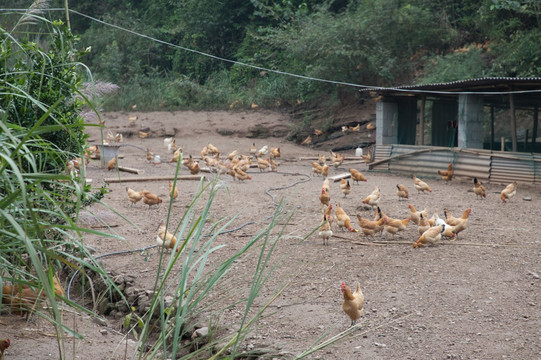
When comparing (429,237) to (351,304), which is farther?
(429,237)

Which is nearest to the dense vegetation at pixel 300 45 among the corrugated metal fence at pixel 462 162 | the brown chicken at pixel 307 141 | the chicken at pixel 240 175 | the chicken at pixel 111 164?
the brown chicken at pixel 307 141

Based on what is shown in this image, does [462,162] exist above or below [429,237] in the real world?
below

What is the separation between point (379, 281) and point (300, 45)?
17.9 m

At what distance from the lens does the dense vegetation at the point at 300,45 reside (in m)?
18.5

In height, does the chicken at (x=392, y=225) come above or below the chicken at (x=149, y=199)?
above

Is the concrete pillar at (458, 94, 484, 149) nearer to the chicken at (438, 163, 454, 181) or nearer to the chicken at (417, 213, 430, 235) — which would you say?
the chicken at (438, 163, 454, 181)

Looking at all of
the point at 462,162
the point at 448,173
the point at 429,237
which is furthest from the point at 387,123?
the point at 429,237

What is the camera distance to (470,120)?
12992 millimetres

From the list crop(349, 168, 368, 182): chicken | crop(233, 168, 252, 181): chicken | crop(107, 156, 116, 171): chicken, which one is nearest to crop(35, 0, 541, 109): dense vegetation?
crop(349, 168, 368, 182): chicken

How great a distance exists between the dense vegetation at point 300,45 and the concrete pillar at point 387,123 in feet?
10.8

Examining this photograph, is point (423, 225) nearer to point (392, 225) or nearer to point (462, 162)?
point (392, 225)

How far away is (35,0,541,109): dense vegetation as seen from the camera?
728 inches

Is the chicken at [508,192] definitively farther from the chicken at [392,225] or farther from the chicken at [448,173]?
the chicken at [392,225]

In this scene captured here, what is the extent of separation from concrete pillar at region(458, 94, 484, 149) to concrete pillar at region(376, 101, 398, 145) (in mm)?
2879
